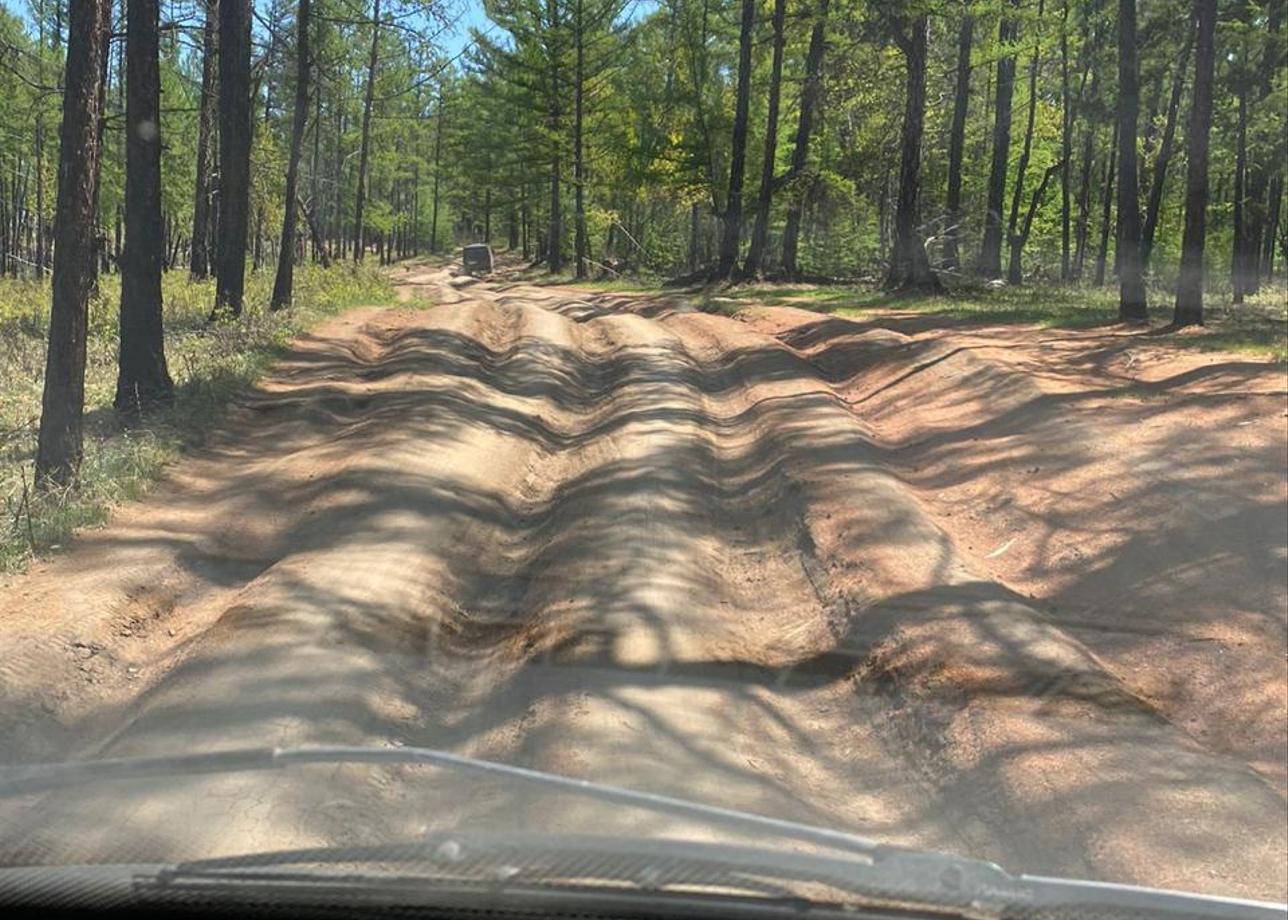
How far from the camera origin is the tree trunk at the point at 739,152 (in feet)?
108

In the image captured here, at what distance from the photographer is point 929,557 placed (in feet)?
26.9

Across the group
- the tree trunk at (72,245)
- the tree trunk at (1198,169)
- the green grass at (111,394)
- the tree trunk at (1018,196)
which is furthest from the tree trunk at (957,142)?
the tree trunk at (72,245)

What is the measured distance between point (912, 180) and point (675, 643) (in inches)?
914

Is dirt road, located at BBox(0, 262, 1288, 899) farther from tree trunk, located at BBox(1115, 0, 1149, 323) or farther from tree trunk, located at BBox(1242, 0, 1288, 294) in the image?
tree trunk, located at BBox(1242, 0, 1288, 294)

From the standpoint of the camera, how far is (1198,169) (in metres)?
17.9

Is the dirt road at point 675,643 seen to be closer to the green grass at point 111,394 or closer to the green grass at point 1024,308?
the green grass at point 111,394

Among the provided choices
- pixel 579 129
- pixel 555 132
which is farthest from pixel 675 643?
pixel 555 132

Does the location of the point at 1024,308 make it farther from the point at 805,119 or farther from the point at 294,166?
the point at 294,166

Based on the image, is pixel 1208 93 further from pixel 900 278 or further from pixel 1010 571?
pixel 1010 571

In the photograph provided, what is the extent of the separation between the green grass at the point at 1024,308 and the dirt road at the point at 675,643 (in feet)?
20.1

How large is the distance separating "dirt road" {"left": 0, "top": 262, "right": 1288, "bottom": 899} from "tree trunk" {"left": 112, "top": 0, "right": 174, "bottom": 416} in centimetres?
125

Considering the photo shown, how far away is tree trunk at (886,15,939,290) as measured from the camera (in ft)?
86.0

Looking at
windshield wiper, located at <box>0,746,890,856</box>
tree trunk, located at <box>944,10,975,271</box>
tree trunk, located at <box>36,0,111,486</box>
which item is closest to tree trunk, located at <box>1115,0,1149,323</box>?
tree trunk, located at <box>944,10,975,271</box>

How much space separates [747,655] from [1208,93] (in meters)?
15.6
